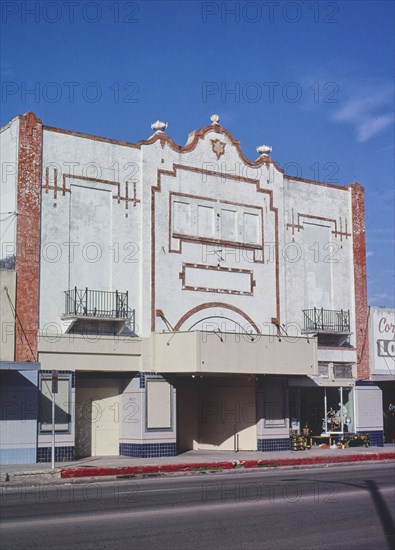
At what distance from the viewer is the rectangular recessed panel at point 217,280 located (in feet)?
107

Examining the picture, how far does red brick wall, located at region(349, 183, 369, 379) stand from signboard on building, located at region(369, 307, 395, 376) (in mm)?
347

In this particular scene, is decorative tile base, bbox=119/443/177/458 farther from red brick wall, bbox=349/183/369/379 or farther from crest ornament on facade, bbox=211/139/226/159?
crest ornament on facade, bbox=211/139/226/159

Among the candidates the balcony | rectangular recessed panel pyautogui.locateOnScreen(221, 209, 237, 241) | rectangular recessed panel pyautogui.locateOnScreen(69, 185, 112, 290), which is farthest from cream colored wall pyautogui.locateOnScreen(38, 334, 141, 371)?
rectangular recessed panel pyautogui.locateOnScreen(221, 209, 237, 241)

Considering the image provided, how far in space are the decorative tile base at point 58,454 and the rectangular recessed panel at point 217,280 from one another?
7.74m

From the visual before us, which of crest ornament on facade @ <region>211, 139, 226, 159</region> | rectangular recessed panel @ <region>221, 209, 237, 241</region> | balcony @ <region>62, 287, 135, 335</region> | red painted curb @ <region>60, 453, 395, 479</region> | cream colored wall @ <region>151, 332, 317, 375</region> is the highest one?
crest ornament on facade @ <region>211, 139, 226, 159</region>

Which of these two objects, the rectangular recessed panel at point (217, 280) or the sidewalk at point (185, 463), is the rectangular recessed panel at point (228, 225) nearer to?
the rectangular recessed panel at point (217, 280)

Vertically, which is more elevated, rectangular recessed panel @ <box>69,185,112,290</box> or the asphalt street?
rectangular recessed panel @ <box>69,185,112,290</box>

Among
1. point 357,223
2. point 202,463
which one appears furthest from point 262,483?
point 357,223

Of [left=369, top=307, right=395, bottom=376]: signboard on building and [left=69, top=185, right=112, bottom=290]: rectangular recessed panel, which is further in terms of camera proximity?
[left=369, top=307, right=395, bottom=376]: signboard on building

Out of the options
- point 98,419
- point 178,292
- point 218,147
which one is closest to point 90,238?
point 178,292

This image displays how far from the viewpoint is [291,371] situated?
32.9m

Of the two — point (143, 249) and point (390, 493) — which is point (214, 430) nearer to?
point (143, 249)

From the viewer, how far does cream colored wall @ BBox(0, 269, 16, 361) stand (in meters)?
27.5

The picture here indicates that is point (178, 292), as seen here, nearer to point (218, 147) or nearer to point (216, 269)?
point (216, 269)
